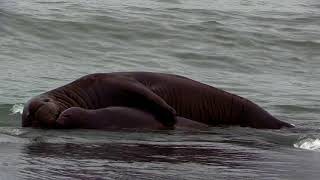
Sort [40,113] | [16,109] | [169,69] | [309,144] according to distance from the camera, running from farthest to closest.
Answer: [169,69], [16,109], [40,113], [309,144]

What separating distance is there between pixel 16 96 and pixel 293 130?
3496 mm

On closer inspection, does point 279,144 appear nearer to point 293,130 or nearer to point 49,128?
point 293,130

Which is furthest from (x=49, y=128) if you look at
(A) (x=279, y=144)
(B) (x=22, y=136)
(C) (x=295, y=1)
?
(C) (x=295, y=1)

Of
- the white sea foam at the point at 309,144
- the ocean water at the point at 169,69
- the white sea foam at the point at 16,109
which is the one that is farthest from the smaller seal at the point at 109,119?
the white sea foam at the point at 16,109

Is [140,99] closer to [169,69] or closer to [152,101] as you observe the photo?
[152,101]

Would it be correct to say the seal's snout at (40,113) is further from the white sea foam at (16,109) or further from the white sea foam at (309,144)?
the white sea foam at (309,144)

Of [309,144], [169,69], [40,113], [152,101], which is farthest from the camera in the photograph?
[169,69]

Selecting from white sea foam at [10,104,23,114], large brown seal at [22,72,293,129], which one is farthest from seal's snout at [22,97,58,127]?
white sea foam at [10,104,23,114]

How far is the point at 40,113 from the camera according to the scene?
24.8 ft

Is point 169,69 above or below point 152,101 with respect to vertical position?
below

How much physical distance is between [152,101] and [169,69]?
6.18 m

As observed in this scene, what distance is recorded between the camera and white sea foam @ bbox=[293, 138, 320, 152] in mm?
7082

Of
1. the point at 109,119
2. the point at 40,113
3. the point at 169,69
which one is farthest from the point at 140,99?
the point at 169,69

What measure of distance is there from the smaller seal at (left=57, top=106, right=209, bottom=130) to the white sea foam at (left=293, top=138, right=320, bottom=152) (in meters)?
1.11
